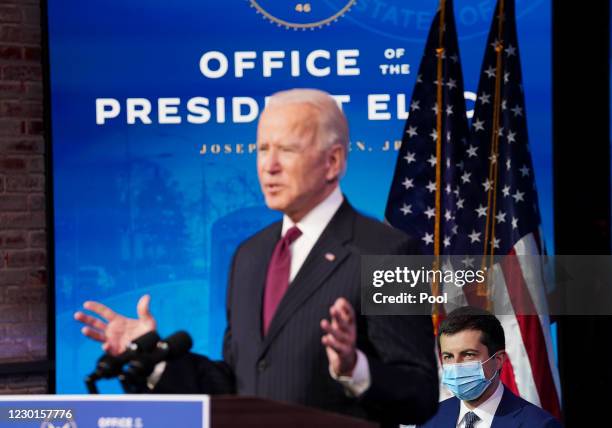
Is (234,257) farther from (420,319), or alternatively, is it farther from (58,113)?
(58,113)

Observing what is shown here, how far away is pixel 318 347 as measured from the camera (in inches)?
106

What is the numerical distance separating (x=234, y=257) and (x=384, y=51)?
1.36m

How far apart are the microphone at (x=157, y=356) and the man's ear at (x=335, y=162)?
26.6 inches

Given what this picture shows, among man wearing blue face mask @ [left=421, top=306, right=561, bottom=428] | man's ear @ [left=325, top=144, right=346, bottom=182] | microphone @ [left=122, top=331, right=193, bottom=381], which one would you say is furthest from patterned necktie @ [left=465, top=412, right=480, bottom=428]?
microphone @ [left=122, top=331, right=193, bottom=381]

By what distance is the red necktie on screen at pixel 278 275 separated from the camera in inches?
107

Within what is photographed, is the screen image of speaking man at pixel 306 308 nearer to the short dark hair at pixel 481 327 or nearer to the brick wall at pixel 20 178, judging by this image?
the short dark hair at pixel 481 327

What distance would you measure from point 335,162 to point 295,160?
0.13m

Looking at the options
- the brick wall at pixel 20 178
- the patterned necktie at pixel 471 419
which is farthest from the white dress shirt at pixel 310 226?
the brick wall at pixel 20 178

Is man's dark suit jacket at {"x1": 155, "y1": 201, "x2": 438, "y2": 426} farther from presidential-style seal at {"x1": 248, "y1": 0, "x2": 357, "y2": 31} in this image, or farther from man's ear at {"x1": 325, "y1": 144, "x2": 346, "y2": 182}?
presidential-style seal at {"x1": 248, "y1": 0, "x2": 357, "y2": 31}

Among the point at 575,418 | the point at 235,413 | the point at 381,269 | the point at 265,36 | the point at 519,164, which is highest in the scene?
the point at 265,36

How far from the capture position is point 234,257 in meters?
3.02

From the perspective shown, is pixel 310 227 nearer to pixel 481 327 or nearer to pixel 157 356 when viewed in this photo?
pixel 157 356

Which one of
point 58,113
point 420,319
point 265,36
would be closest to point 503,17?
point 265,36
